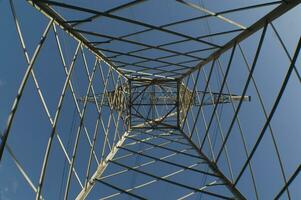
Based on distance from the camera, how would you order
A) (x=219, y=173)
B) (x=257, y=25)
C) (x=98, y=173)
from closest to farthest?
(x=257, y=25) → (x=219, y=173) → (x=98, y=173)

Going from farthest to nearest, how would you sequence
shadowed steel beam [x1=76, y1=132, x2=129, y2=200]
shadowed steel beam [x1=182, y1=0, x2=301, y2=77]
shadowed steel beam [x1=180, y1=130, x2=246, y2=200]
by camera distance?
shadowed steel beam [x1=76, y1=132, x2=129, y2=200] → shadowed steel beam [x1=180, y1=130, x2=246, y2=200] → shadowed steel beam [x1=182, y1=0, x2=301, y2=77]

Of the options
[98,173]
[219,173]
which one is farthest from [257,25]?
[98,173]

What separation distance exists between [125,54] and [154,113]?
6538mm

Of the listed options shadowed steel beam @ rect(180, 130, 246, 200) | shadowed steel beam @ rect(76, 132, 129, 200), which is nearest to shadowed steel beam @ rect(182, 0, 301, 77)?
shadowed steel beam @ rect(180, 130, 246, 200)

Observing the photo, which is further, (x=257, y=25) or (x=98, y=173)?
(x=98, y=173)

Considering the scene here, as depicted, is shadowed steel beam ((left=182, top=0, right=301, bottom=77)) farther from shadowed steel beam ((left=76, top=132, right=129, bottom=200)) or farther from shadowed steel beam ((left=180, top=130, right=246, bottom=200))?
shadowed steel beam ((left=76, top=132, right=129, bottom=200))

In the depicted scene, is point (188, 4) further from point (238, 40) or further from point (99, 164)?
point (99, 164)

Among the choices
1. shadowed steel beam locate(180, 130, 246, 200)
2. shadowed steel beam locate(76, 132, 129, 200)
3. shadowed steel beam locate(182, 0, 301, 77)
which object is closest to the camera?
shadowed steel beam locate(182, 0, 301, 77)

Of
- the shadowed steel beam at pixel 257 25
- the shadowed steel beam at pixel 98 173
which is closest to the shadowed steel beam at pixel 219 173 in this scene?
the shadowed steel beam at pixel 98 173

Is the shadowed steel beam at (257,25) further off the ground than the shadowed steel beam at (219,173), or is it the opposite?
the shadowed steel beam at (257,25)

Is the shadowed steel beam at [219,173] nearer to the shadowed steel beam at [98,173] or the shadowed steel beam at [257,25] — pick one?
the shadowed steel beam at [98,173]

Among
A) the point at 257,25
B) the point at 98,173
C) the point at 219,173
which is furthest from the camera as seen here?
the point at 98,173

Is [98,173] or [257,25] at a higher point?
[257,25]

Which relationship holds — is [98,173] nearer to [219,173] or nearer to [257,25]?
[219,173]
